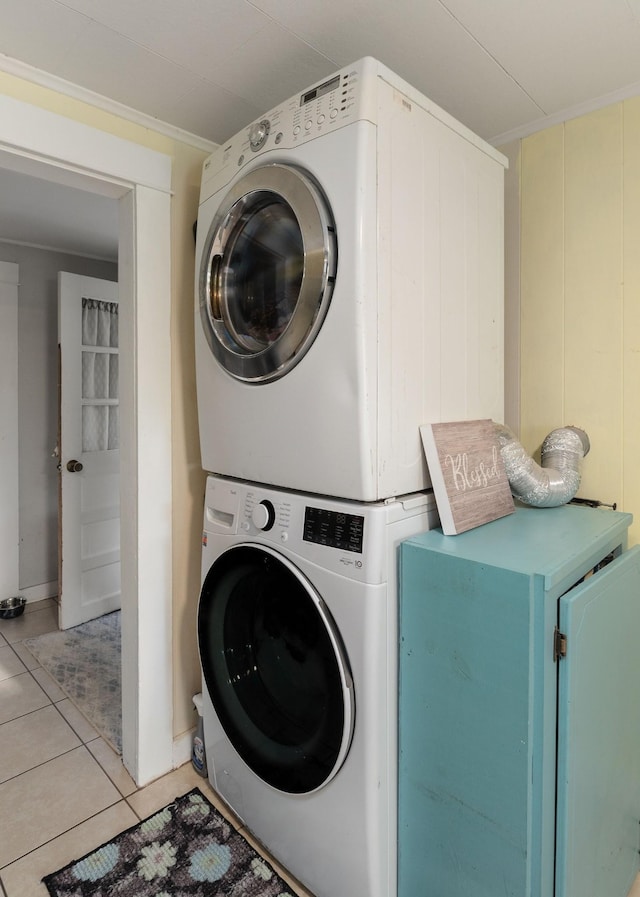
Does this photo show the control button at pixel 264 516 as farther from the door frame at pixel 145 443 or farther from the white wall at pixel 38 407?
the white wall at pixel 38 407

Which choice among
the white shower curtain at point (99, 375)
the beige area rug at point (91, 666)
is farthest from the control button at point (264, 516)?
the white shower curtain at point (99, 375)

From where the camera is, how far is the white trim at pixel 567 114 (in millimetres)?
1485

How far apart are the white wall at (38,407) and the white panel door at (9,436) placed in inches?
2.0

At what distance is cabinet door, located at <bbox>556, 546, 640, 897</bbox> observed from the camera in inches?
40.0

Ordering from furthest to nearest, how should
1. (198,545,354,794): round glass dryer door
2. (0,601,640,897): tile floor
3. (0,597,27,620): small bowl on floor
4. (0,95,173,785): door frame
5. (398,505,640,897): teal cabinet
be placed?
1. (0,597,27,620): small bowl on floor
2. (0,95,173,785): door frame
3. (0,601,640,897): tile floor
4. (198,545,354,794): round glass dryer door
5. (398,505,640,897): teal cabinet

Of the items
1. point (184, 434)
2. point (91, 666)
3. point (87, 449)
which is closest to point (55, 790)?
point (91, 666)

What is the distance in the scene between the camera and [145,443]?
1703 millimetres

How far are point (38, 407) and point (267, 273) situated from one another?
258cm

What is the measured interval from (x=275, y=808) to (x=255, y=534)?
29.7 inches

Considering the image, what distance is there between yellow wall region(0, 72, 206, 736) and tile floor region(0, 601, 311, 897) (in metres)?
0.24

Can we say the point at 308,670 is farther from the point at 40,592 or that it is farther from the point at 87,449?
the point at 40,592

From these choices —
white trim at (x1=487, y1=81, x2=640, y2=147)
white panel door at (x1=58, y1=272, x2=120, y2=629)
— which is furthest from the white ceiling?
white panel door at (x1=58, y1=272, x2=120, y2=629)

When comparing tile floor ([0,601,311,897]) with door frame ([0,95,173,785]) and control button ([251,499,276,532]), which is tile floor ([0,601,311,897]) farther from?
control button ([251,499,276,532])

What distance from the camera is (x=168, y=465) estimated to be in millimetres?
1766
